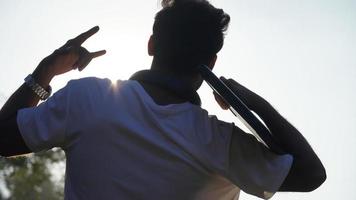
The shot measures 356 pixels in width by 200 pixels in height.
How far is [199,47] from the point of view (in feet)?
7.88

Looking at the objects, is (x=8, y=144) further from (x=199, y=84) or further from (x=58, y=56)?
(x=199, y=84)

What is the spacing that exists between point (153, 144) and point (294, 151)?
0.55 meters

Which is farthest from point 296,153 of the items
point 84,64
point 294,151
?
point 84,64

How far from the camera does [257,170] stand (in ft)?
6.97

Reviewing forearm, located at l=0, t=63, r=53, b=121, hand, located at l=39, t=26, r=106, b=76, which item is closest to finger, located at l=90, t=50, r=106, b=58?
hand, located at l=39, t=26, r=106, b=76

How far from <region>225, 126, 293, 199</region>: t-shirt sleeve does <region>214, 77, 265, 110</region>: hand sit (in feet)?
0.68

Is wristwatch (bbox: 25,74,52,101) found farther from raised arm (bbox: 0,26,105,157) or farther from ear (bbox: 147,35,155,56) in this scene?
ear (bbox: 147,35,155,56)

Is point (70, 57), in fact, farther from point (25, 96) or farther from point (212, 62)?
point (212, 62)

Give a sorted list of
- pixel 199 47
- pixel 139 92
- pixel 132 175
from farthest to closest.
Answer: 1. pixel 199 47
2. pixel 139 92
3. pixel 132 175

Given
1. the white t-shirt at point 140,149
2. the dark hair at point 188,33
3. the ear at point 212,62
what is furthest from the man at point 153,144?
the ear at point 212,62

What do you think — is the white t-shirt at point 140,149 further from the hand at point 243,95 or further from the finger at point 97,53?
the finger at point 97,53

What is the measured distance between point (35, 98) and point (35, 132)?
0.30 meters

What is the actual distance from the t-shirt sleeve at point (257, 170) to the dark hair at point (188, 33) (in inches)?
18.0

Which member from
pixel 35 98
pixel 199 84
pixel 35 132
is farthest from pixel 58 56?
pixel 199 84
